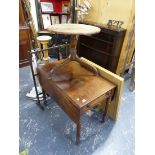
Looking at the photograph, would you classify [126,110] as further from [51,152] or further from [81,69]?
[51,152]

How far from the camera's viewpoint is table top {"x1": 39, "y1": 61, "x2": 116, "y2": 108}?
3.79 ft

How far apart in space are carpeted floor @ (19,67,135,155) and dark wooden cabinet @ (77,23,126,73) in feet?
2.36

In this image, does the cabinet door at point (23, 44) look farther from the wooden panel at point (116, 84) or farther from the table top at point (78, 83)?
the wooden panel at point (116, 84)

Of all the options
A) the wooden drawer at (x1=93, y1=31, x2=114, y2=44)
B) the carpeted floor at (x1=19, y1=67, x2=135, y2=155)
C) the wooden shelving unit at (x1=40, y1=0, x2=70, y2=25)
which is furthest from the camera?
the wooden shelving unit at (x1=40, y1=0, x2=70, y2=25)

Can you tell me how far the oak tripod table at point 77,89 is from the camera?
1.13 meters

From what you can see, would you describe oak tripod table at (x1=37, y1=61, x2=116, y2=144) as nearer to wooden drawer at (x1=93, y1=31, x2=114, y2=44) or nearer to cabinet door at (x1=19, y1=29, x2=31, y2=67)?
wooden drawer at (x1=93, y1=31, x2=114, y2=44)

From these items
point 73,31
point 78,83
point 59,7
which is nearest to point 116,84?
point 78,83

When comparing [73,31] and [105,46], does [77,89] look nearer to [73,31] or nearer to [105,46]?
[73,31]

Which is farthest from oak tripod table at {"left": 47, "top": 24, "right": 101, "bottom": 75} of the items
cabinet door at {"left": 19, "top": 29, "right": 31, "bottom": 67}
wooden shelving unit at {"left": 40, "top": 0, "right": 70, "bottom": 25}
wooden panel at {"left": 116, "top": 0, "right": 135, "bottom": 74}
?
wooden shelving unit at {"left": 40, "top": 0, "right": 70, "bottom": 25}

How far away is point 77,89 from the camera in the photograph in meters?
1.24
